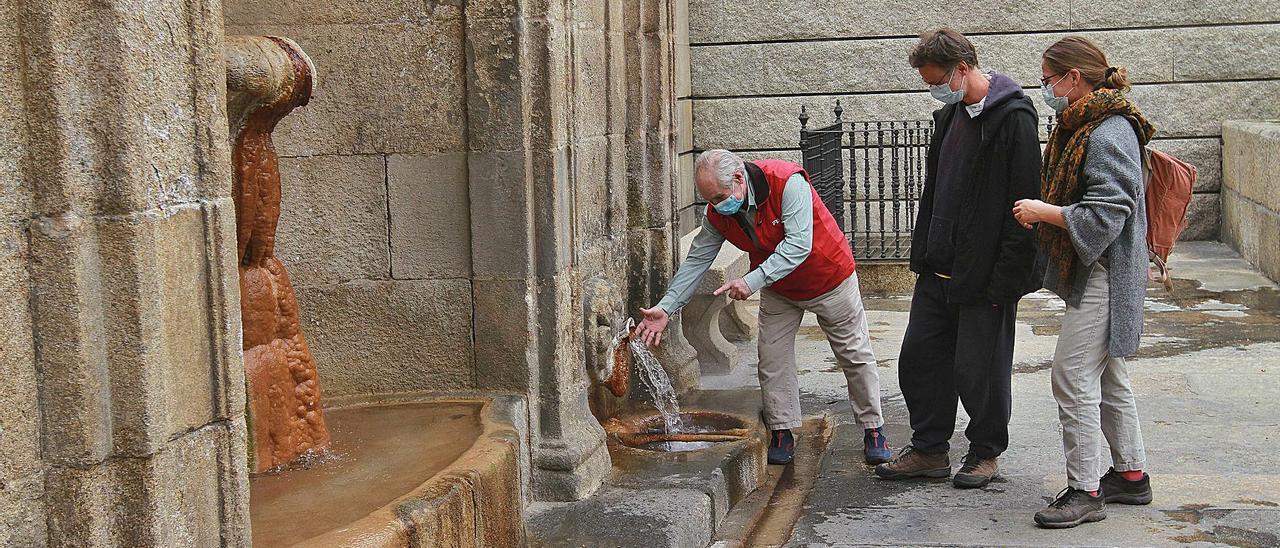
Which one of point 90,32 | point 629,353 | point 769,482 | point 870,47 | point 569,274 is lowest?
point 769,482

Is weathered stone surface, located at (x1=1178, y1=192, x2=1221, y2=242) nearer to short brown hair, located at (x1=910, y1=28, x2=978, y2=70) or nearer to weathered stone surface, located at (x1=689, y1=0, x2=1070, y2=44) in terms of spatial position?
weathered stone surface, located at (x1=689, y1=0, x2=1070, y2=44)

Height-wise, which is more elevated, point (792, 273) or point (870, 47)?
point (870, 47)

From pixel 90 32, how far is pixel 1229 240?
11.4m

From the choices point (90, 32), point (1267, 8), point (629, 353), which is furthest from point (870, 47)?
point (90, 32)

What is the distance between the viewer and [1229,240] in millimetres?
12375

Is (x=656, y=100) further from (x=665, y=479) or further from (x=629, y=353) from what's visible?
(x=665, y=479)

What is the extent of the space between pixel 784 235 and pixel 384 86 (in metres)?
1.64

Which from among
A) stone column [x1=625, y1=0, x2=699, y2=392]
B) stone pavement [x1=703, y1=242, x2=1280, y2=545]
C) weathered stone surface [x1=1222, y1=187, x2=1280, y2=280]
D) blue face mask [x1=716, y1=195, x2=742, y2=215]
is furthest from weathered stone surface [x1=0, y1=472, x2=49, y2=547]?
weathered stone surface [x1=1222, y1=187, x2=1280, y2=280]

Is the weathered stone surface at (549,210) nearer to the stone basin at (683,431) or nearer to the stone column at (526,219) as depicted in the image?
the stone column at (526,219)

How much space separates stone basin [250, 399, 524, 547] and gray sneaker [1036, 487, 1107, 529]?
177cm

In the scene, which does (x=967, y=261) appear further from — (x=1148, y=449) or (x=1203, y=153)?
(x=1203, y=153)

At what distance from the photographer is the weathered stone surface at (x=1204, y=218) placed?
41.9 feet

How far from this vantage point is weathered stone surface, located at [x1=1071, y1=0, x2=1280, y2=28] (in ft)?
41.1

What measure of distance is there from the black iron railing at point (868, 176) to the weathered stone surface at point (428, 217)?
4.98 meters
